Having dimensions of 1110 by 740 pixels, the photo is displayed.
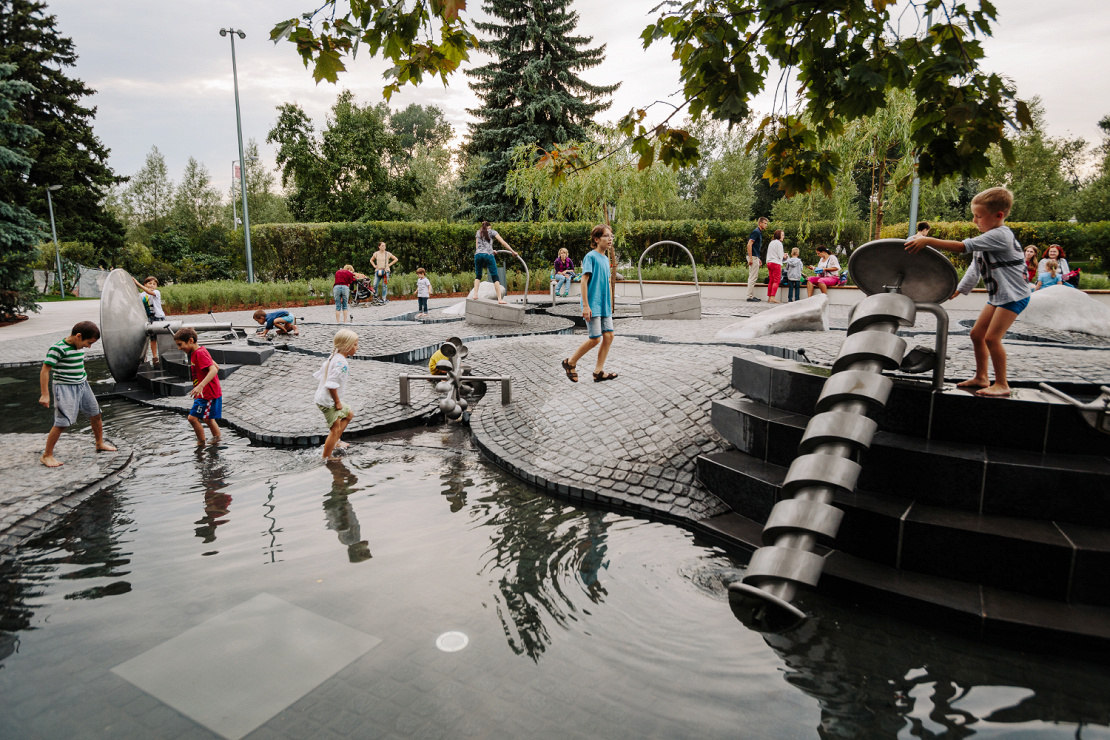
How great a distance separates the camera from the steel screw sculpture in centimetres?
733

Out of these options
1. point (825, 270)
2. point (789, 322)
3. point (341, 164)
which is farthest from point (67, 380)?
point (341, 164)

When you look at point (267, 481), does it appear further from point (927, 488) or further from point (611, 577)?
point (927, 488)

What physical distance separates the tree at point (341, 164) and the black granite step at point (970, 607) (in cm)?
3873

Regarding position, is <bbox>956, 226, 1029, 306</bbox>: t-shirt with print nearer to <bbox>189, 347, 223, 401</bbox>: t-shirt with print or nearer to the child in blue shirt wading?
the child in blue shirt wading

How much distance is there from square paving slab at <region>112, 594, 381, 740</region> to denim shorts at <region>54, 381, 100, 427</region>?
3.74 metres

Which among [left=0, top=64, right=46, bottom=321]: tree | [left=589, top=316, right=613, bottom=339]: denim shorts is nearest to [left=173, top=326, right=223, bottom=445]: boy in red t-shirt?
[left=589, top=316, right=613, bottom=339]: denim shorts

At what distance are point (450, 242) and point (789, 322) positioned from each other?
21.0 meters

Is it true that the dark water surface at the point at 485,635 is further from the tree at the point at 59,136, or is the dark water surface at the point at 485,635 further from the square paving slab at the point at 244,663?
the tree at the point at 59,136

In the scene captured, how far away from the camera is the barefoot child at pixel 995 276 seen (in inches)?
166

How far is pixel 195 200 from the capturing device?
45812 millimetres

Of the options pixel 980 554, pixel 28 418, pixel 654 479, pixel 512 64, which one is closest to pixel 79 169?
pixel 512 64

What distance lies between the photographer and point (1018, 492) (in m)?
3.58

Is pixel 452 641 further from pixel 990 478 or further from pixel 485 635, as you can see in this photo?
pixel 990 478

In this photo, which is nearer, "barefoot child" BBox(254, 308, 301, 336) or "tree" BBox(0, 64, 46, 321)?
"barefoot child" BBox(254, 308, 301, 336)
